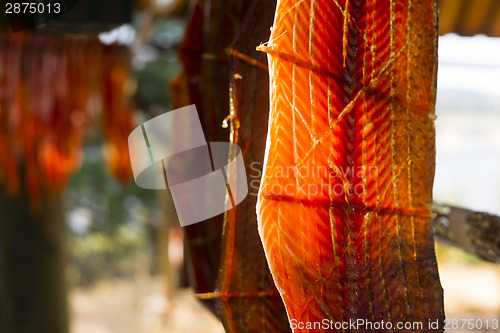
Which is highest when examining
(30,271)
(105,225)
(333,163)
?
(333,163)

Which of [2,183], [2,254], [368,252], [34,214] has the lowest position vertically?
[2,254]

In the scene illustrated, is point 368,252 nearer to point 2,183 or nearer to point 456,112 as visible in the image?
point 2,183

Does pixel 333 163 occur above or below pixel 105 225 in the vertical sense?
above

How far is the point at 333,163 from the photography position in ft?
2.23

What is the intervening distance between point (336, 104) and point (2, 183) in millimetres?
2677

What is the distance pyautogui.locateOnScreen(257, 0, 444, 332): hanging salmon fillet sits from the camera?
0.68m

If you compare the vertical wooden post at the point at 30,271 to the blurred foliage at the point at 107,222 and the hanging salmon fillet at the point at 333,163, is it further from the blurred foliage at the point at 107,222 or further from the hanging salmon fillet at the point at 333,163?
the blurred foliage at the point at 107,222

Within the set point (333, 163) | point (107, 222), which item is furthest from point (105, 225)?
point (333, 163)

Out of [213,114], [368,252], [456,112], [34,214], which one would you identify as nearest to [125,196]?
[34,214]

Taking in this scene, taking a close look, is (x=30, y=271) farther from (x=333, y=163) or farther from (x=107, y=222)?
(x=107, y=222)

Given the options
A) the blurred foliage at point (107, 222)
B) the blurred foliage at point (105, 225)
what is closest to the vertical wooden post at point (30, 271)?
the blurred foliage at point (107, 222)

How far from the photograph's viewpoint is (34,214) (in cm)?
300

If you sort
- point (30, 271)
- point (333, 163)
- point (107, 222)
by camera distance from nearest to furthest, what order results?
point (333, 163)
point (30, 271)
point (107, 222)

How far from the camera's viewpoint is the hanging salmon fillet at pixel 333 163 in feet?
2.24
